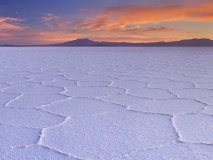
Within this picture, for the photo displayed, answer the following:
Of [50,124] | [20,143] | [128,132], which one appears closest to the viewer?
[20,143]

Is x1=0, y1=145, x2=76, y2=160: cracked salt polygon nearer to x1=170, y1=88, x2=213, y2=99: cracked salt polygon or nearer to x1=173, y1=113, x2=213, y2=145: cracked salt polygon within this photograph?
x1=173, y1=113, x2=213, y2=145: cracked salt polygon

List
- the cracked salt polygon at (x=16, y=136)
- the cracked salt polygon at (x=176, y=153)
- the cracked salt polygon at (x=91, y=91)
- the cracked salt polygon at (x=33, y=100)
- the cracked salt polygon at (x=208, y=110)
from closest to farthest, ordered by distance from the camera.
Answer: the cracked salt polygon at (x=176, y=153), the cracked salt polygon at (x=16, y=136), the cracked salt polygon at (x=208, y=110), the cracked salt polygon at (x=33, y=100), the cracked salt polygon at (x=91, y=91)

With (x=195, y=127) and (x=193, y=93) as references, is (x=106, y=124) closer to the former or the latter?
(x=195, y=127)

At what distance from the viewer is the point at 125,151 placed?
3.64 feet

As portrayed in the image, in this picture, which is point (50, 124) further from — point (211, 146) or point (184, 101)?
point (184, 101)

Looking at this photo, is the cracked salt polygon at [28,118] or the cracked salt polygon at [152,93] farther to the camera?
the cracked salt polygon at [152,93]

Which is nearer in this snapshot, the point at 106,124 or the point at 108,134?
the point at 108,134

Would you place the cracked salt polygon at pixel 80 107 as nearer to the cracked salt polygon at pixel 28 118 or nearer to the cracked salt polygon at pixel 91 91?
the cracked salt polygon at pixel 28 118

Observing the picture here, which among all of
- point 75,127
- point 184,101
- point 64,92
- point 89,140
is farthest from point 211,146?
point 64,92

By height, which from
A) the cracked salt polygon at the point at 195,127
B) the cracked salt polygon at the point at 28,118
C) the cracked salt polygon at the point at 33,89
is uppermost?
the cracked salt polygon at the point at 195,127

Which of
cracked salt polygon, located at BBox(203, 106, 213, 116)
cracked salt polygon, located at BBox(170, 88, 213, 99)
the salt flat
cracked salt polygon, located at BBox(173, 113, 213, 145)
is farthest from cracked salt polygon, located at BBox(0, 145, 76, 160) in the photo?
cracked salt polygon, located at BBox(170, 88, 213, 99)

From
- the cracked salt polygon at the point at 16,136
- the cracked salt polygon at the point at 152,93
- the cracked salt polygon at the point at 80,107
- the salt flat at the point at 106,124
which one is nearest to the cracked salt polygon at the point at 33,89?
the salt flat at the point at 106,124

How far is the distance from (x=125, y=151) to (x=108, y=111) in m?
0.60

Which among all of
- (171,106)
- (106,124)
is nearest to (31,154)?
(106,124)
